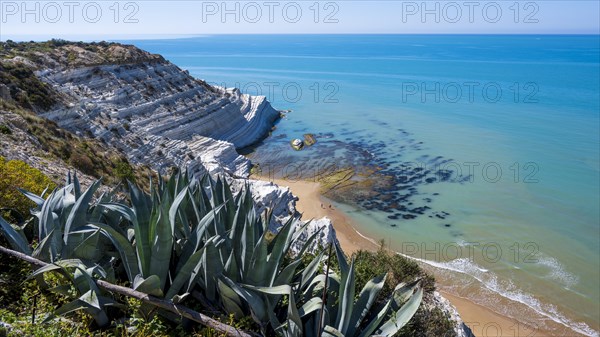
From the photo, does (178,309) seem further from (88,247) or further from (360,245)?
(360,245)

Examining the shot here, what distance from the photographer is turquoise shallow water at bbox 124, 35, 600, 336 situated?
16.1 m

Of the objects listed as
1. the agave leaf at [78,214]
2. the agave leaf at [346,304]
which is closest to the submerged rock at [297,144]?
the agave leaf at [78,214]

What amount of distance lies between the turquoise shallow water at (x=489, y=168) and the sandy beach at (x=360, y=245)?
1.74 feet

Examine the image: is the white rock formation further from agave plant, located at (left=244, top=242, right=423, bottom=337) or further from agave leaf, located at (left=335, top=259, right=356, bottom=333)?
agave leaf, located at (left=335, top=259, right=356, bottom=333)

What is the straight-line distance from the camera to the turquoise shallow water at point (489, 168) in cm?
1614

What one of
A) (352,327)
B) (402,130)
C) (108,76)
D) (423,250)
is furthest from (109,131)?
(402,130)

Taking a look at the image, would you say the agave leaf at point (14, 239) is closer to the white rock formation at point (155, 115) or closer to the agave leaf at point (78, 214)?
the agave leaf at point (78, 214)

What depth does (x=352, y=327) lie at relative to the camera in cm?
457

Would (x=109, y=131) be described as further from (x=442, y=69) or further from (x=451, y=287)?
A: (x=442, y=69)

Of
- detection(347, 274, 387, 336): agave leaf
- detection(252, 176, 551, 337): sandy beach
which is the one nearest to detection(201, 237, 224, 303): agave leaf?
detection(347, 274, 387, 336): agave leaf

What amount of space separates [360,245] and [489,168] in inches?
687

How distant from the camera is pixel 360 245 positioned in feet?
63.8

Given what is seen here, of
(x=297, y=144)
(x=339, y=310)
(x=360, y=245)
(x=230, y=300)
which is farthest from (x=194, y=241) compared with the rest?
(x=297, y=144)

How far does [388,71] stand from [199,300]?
10126 centimetres
